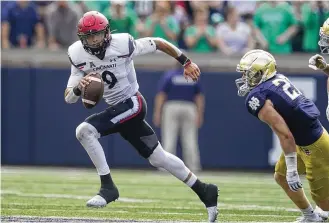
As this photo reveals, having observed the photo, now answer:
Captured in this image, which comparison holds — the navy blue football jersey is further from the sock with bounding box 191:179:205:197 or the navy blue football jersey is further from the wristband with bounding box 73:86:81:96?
the wristband with bounding box 73:86:81:96

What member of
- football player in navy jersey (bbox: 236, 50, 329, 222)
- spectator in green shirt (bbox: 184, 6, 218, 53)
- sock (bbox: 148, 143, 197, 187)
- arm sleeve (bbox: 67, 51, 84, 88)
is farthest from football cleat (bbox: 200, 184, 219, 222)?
spectator in green shirt (bbox: 184, 6, 218, 53)

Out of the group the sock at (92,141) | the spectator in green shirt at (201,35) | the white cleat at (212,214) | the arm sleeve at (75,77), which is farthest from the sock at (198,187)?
the spectator in green shirt at (201,35)

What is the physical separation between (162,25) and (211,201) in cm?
721

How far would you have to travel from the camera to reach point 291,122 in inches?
290

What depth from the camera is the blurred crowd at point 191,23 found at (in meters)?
14.5

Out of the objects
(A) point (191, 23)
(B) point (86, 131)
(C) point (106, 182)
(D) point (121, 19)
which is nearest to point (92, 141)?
(B) point (86, 131)

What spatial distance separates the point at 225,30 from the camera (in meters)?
14.7

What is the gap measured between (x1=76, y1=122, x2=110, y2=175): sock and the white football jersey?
0.38 metres

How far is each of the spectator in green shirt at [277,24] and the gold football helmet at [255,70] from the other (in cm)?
706

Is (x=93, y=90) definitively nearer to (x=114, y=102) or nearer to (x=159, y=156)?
(x=114, y=102)

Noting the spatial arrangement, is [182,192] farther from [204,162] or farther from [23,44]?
[23,44]

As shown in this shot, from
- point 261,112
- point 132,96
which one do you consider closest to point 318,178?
point 261,112

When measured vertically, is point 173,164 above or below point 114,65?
below

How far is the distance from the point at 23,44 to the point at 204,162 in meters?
3.37
